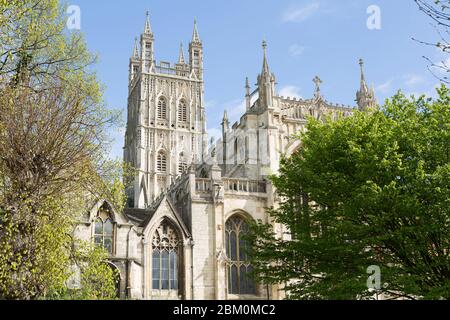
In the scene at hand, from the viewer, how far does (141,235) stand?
30.1 meters

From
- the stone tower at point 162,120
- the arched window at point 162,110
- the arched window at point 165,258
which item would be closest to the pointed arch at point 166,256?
the arched window at point 165,258

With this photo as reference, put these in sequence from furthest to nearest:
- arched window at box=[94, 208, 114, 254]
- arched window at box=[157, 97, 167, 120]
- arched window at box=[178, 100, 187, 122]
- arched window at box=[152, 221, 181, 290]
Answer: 1. arched window at box=[178, 100, 187, 122]
2. arched window at box=[157, 97, 167, 120]
3. arched window at box=[152, 221, 181, 290]
4. arched window at box=[94, 208, 114, 254]

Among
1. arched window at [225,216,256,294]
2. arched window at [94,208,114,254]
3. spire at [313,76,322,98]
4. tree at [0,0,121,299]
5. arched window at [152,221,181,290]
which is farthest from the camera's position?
spire at [313,76,322,98]

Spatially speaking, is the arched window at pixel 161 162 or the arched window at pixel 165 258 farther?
the arched window at pixel 161 162

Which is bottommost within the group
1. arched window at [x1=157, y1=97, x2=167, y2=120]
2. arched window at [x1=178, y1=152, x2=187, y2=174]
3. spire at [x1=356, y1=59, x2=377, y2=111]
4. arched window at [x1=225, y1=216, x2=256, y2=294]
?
arched window at [x1=225, y1=216, x2=256, y2=294]

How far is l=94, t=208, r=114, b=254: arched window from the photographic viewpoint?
95.0ft

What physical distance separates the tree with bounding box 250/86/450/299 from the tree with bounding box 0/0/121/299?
7802 millimetres

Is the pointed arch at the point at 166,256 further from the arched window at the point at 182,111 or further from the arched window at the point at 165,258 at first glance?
the arched window at the point at 182,111

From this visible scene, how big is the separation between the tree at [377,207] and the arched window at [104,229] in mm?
8495

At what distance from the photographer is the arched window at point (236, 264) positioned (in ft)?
104

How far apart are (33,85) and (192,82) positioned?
2329 inches

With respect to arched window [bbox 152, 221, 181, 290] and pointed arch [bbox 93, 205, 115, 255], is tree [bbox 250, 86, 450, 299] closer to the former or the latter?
arched window [bbox 152, 221, 181, 290]

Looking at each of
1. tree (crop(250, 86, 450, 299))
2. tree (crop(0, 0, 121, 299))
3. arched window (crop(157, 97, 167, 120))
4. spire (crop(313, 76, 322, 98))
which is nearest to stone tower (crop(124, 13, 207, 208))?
arched window (crop(157, 97, 167, 120))
